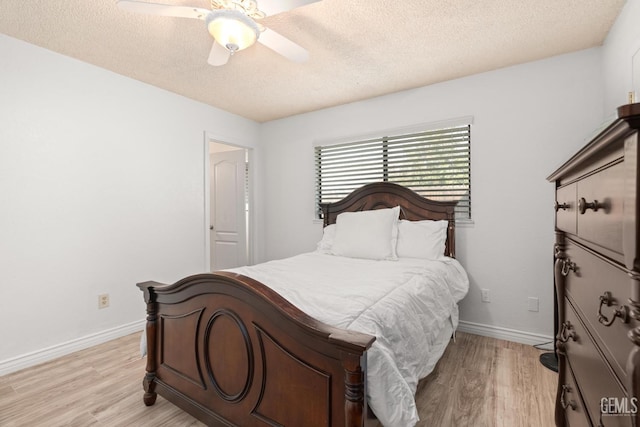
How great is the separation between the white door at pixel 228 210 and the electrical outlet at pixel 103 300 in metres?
1.76

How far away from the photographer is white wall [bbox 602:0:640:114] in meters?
1.81

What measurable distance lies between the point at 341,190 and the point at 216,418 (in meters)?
2.79

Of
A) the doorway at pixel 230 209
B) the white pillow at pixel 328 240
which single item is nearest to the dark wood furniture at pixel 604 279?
the white pillow at pixel 328 240

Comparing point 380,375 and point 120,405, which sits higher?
point 380,375

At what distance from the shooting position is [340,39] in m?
2.33

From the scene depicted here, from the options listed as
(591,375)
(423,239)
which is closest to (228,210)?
(423,239)

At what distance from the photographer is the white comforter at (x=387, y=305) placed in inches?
45.9

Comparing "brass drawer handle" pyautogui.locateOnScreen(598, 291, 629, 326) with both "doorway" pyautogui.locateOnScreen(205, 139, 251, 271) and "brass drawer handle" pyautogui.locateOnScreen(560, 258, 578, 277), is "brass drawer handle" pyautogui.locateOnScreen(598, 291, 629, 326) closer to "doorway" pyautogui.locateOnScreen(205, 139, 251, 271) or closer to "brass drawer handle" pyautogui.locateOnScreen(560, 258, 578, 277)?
"brass drawer handle" pyautogui.locateOnScreen(560, 258, 578, 277)

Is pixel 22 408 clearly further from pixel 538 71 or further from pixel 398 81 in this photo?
pixel 538 71

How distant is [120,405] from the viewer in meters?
1.88

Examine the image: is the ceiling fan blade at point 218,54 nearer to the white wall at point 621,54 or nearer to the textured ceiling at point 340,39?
the textured ceiling at point 340,39

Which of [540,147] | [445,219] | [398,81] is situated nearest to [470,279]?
[445,219]

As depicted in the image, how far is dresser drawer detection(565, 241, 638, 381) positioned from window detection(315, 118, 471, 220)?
1943 millimetres

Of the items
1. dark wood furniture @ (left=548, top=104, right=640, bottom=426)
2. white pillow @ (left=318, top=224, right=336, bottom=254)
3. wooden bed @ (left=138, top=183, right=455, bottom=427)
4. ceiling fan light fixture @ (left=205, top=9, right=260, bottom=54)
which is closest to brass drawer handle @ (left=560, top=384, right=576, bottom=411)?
dark wood furniture @ (left=548, top=104, right=640, bottom=426)
